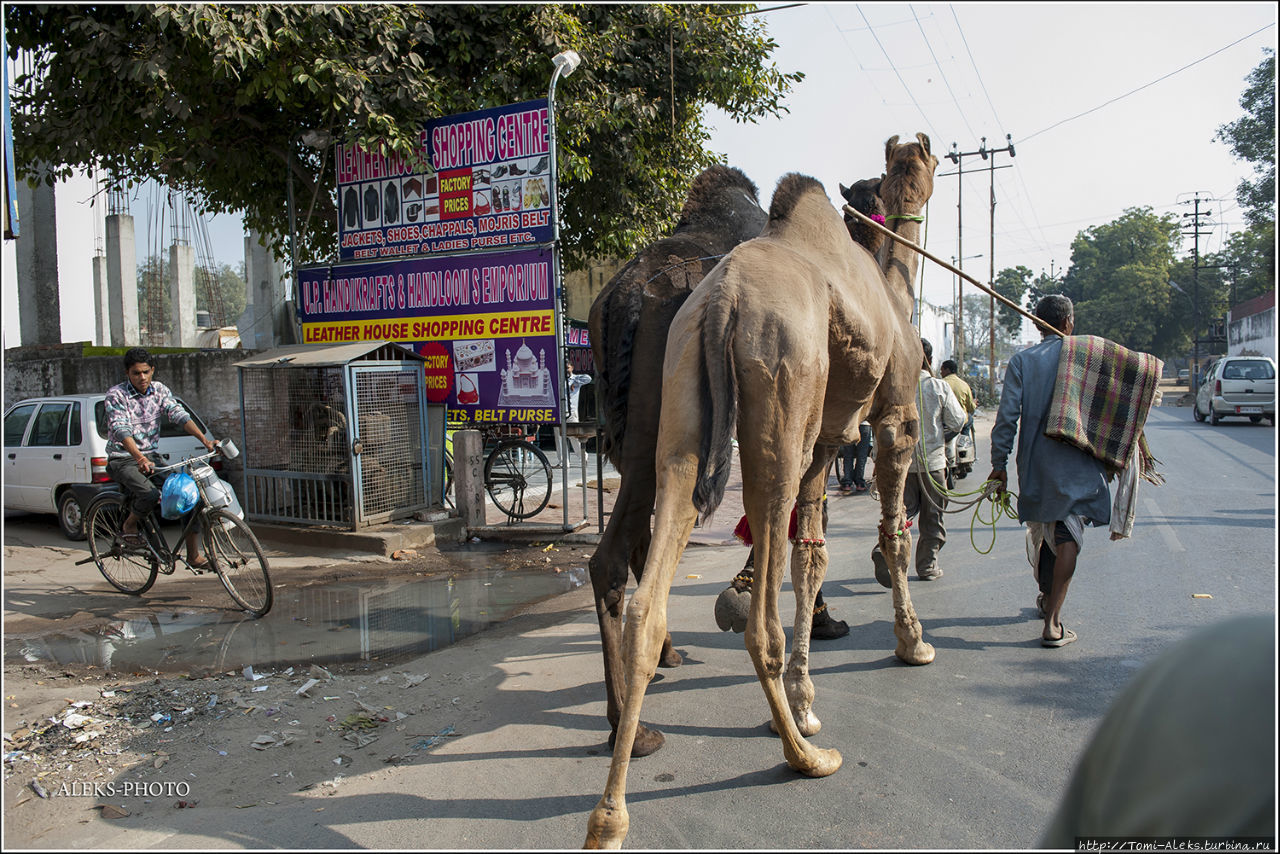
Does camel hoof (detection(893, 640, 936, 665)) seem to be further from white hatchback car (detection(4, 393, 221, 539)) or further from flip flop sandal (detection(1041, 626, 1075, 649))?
white hatchback car (detection(4, 393, 221, 539))

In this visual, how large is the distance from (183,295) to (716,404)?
86.6 feet

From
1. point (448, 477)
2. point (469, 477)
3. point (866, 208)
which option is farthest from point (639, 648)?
point (448, 477)

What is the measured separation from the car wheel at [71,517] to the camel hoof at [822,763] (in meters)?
8.93

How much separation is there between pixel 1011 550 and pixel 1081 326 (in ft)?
166

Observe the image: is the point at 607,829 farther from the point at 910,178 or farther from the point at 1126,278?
the point at 1126,278

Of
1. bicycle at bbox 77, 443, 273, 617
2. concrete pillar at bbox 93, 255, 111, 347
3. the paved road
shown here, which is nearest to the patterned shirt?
bicycle at bbox 77, 443, 273, 617

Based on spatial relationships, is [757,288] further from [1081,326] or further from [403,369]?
[1081,326]

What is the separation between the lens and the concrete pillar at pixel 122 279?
68.7ft

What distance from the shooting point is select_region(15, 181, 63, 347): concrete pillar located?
46.9ft

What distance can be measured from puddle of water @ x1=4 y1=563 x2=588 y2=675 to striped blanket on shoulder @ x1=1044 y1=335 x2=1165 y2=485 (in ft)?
12.7

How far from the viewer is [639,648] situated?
2789mm

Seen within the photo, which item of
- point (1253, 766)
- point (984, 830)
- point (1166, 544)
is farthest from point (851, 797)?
point (1166, 544)

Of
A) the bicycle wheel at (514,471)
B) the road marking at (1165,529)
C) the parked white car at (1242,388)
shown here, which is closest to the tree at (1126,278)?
the parked white car at (1242,388)

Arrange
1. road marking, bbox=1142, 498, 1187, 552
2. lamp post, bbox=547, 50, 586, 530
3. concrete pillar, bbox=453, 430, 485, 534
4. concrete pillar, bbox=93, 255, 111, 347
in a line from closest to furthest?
road marking, bbox=1142, 498, 1187, 552 < lamp post, bbox=547, 50, 586, 530 < concrete pillar, bbox=453, 430, 485, 534 < concrete pillar, bbox=93, 255, 111, 347
